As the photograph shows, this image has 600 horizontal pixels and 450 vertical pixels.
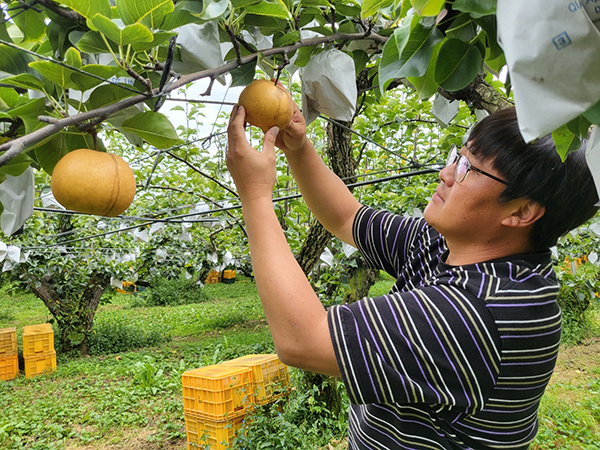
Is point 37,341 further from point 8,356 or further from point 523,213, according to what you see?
point 523,213

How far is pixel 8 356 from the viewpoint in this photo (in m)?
6.72

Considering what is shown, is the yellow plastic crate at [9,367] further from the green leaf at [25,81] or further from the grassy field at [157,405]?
the green leaf at [25,81]

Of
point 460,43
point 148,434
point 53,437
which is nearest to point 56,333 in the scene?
point 53,437

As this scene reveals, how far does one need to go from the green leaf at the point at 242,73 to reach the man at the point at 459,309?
0.06m

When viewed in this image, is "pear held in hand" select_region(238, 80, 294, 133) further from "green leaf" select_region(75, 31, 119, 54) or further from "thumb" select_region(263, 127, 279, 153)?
"green leaf" select_region(75, 31, 119, 54)

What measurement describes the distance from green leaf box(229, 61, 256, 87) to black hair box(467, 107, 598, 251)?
23.5 inches

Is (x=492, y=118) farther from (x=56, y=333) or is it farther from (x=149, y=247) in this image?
(x=56, y=333)

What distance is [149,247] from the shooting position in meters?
7.79

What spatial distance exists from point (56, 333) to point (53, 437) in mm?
4457

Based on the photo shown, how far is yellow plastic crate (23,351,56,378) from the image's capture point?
6.74 meters

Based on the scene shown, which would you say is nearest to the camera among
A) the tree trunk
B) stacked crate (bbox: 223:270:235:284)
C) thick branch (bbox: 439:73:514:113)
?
thick branch (bbox: 439:73:514:113)

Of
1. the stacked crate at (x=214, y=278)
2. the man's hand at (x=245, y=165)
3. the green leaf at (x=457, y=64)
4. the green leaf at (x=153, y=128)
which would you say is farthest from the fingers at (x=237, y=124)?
the stacked crate at (x=214, y=278)

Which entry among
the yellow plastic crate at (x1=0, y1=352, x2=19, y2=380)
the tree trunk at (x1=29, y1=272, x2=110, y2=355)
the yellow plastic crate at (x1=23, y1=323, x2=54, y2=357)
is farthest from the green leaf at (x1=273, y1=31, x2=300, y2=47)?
the tree trunk at (x1=29, y1=272, x2=110, y2=355)

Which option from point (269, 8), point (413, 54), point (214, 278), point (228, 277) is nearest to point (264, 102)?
point (269, 8)
